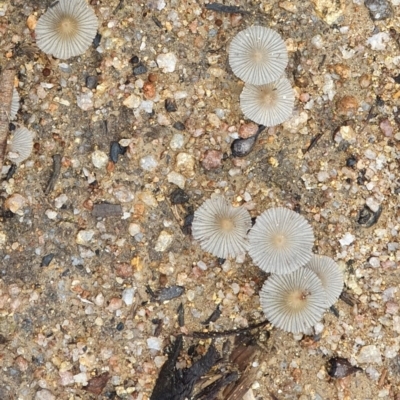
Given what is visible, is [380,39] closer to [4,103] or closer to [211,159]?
[211,159]

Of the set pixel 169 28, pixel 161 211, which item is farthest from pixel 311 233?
pixel 169 28

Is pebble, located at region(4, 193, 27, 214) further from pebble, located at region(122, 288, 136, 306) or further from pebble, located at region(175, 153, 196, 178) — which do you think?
pebble, located at region(175, 153, 196, 178)

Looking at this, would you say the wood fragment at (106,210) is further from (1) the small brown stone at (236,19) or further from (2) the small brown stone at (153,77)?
(1) the small brown stone at (236,19)

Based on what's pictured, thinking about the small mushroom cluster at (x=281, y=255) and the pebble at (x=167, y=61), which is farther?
the pebble at (x=167, y=61)

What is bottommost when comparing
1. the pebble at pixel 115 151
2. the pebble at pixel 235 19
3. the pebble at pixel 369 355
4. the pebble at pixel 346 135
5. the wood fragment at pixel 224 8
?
the pebble at pixel 369 355

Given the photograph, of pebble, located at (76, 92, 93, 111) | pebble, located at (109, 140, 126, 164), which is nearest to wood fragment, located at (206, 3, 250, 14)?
pebble, located at (76, 92, 93, 111)

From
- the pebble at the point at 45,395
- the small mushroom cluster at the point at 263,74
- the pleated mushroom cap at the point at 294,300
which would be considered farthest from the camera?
the pebble at the point at 45,395

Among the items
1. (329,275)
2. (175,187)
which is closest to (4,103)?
(175,187)

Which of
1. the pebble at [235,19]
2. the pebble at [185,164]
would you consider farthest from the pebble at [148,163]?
the pebble at [235,19]
